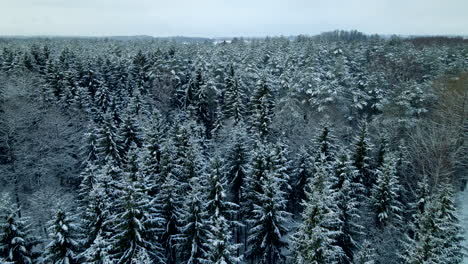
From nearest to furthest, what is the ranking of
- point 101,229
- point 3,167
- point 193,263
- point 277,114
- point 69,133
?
point 101,229
point 193,263
point 3,167
point 69,133
point 277,114

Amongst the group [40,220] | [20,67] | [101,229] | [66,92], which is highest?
[20,67]

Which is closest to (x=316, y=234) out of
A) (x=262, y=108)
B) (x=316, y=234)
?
(x=316, y=234)

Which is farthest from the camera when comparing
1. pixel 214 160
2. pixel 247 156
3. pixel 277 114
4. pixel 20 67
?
pixel 20 67

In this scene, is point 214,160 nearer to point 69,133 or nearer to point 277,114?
point 277,114

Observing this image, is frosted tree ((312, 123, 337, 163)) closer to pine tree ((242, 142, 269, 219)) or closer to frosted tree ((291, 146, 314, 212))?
frosted tree ((291, 146, 314, 212))

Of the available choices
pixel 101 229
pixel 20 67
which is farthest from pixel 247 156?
pixel 20 67

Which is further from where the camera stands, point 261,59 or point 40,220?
point 261,59

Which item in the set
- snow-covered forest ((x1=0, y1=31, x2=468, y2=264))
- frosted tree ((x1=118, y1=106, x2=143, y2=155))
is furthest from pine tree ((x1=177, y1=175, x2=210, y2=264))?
frosted tree ((x1=118, y1=106, x2=143, y2=155))
